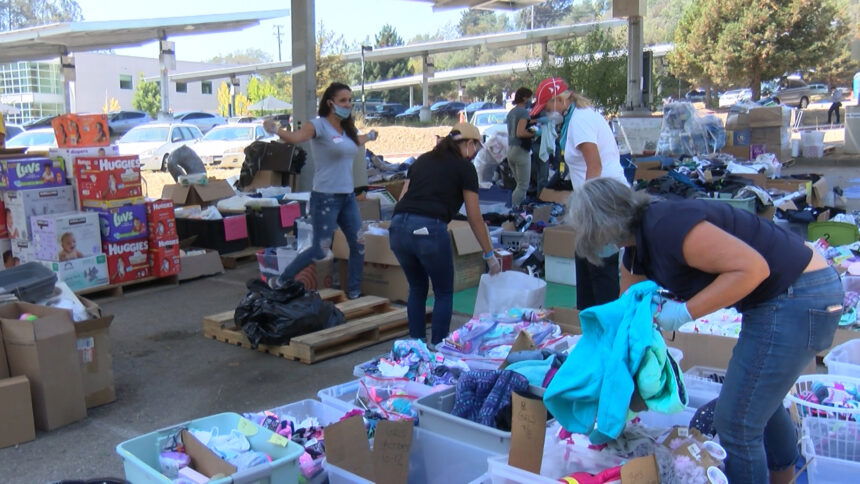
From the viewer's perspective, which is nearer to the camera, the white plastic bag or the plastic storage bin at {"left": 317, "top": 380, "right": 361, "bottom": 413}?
the plastic storage bin at {"left": 317, "top": 380, "right": 361, "bottom": 413}

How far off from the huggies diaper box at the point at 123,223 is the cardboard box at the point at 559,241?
12.8 feet

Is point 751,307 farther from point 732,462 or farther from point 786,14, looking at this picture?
point 786,14

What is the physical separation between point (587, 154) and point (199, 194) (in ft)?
19.4

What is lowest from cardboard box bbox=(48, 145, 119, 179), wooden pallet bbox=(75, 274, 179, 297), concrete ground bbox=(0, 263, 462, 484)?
concrete ground bbox=(0, 263, 462, 484)

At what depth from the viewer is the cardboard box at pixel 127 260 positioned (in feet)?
23.0

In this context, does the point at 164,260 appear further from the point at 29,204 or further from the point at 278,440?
the point at 278,440

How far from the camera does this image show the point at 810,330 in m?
2.55

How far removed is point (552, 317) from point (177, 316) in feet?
11.1

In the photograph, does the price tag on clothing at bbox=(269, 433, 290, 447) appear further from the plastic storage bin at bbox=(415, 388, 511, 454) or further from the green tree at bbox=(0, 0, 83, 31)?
the green tree at bbox=(0, 0, 83, 31)

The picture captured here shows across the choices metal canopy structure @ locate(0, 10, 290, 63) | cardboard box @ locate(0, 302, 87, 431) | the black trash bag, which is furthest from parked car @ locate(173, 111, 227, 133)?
cardboard box @ locate(0, 302, 87, 431)

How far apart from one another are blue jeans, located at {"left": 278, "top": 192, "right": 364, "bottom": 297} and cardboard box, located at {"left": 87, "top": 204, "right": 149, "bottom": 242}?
5.90ft

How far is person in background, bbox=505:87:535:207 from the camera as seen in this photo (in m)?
9.85

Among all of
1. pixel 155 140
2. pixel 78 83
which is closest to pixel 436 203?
pixel 155 140

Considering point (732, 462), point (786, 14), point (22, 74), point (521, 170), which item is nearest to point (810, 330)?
point (732, 462)
